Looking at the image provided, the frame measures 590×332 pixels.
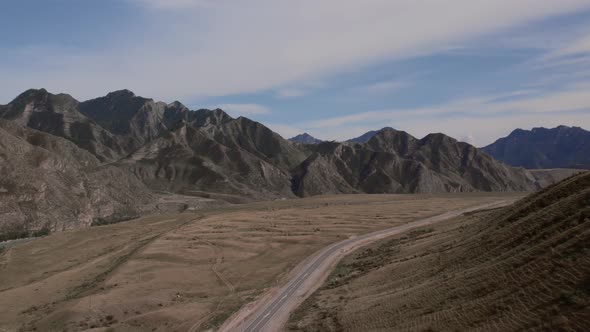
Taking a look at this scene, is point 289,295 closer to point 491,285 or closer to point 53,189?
point 491,285

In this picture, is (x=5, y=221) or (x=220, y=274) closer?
(x=220, y=274)

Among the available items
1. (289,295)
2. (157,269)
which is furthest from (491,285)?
(157,269)

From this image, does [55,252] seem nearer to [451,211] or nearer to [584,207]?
[584,207]

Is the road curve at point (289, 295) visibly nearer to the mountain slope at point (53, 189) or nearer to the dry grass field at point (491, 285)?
the dry grass field at point (491, 285)

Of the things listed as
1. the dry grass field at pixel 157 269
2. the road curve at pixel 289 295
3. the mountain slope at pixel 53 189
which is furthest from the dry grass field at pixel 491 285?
the mountain slope at pixel 53 189

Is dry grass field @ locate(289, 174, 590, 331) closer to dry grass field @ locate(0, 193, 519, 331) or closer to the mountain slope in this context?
dry grass field @ locate(0, 193, 519, 331)

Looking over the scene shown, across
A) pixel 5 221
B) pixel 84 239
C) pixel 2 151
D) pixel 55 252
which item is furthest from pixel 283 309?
pixel 2 151

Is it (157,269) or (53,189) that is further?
(53,189)
